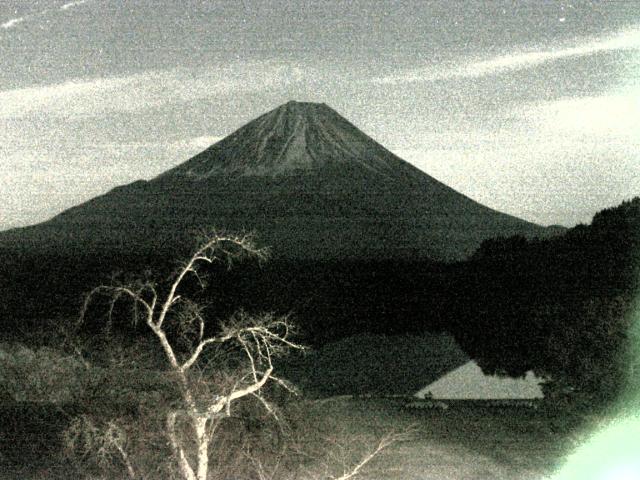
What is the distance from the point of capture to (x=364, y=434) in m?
17.0

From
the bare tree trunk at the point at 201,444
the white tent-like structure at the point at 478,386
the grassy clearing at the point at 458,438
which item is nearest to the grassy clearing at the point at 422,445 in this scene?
the grassy clearing at the point at 458,438

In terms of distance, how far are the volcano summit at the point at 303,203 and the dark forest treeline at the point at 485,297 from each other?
37903 millimetres

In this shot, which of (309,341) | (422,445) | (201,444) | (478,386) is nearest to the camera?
(201,444)

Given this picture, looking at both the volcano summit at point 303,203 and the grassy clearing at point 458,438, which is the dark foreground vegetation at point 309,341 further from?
the volcano summit at point 303,203

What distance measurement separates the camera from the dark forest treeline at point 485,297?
51.0ft

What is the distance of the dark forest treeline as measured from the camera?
15.6m

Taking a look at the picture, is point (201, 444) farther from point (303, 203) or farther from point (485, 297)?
point (303, 203)

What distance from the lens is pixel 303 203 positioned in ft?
404

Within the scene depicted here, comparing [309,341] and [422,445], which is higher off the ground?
[422,445]

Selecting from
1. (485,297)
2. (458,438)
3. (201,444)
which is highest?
(201,444)

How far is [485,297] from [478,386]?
13009mm

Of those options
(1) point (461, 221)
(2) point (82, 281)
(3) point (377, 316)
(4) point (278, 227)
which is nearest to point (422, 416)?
(3) point (377, 316)

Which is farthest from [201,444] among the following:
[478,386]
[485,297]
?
[485,297]

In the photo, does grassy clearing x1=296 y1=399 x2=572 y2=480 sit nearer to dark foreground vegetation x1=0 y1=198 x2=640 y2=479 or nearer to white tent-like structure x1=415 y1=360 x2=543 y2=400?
dark foreground vegetation x1=0 y1=198 x2=640 y2=479
